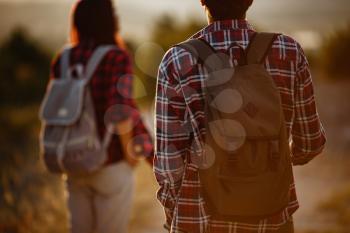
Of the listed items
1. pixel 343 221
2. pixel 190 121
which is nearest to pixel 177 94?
pixel 190 121

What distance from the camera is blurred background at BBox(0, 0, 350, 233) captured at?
557 centimetres

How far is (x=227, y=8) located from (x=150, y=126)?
745cm

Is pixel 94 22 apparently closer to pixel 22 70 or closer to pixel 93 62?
pixel 93 62

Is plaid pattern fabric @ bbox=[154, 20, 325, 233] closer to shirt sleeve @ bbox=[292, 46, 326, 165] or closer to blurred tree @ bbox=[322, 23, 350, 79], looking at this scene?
shirt sleeve @ bbox=[292, 46, 326, 165]

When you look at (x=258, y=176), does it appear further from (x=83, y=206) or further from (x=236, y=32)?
(x=83, y=206)

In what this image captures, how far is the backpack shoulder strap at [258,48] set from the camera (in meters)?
2.17

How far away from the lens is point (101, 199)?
3447 millimetres

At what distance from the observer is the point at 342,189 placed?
6.34m

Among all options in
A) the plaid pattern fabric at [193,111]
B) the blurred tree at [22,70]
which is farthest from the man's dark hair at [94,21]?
the blurred tree at [22,70]

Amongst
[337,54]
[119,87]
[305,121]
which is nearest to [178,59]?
[305,121]

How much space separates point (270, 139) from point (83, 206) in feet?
5.52

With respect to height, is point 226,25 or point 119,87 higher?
point 226,25

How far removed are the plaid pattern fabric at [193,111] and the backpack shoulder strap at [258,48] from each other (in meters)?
0.03

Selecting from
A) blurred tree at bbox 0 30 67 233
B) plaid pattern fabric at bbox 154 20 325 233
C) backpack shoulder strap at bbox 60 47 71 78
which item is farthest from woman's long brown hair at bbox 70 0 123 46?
blurred tree at bbox 0 30 67 233
